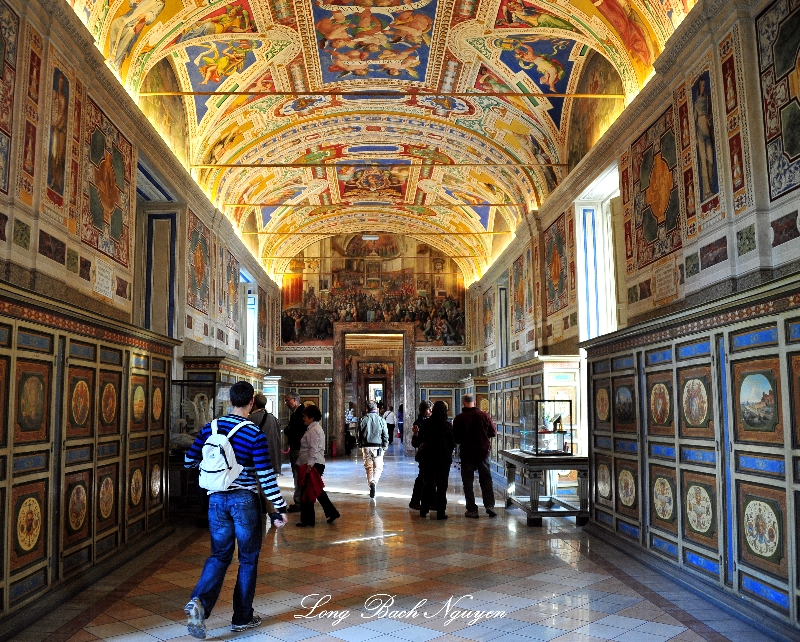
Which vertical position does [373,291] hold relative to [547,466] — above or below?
above

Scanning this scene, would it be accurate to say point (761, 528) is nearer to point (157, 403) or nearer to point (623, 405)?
point (623, 405)

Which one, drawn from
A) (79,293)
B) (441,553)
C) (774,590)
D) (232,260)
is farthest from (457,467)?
(774,590)

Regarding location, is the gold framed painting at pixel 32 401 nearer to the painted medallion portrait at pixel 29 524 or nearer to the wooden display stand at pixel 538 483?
the painted medallion portrait at pixel 29 524

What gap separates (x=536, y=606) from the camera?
21.5ft

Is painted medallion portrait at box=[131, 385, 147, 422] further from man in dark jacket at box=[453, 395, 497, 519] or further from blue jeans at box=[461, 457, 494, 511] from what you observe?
blue jeans at box=[461, 457, 494, 511]

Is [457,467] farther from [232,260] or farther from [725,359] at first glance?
[725,359]

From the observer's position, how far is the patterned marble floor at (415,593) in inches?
230

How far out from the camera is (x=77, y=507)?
750 cm

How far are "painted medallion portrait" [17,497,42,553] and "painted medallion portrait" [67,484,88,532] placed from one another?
69cm

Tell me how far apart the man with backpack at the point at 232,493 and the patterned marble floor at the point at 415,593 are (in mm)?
425

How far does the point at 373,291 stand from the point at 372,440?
1639 cm

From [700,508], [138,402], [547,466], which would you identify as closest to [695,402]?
[700,508]

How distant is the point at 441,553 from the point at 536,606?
2.46 m

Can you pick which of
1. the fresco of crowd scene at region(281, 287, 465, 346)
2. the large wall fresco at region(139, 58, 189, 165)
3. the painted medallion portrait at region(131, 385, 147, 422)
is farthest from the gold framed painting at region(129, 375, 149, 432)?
the fresco of crowd scene at region(281, 287, 465, 346)
